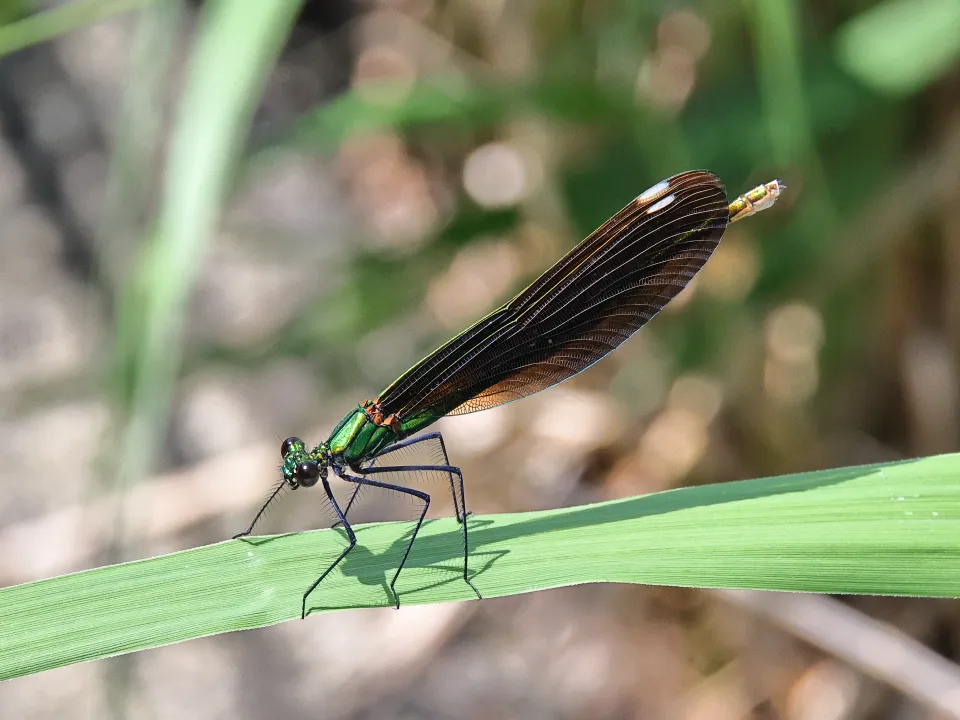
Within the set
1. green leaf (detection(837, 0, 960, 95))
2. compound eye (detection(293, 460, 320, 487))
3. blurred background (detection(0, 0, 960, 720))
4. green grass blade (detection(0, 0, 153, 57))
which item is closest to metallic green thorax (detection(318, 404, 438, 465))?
compound eye (detection(293, 460, 320, 487))

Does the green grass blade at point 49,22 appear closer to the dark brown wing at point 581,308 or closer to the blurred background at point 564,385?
the blurred background at point 564,385

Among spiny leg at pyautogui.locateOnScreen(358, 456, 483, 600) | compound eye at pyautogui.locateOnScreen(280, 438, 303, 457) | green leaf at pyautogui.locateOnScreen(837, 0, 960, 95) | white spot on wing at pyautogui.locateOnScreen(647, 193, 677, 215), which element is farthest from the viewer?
green leaf at pyautogui.locateOnScreen(837, 0, 960, 95)

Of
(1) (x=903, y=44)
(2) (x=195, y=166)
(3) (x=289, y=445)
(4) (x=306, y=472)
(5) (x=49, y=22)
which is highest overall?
(5) (x=49, y=22)

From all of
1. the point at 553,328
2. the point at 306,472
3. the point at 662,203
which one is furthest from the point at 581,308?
the point at 306,472

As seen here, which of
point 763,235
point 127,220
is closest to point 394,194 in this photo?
point 127,220

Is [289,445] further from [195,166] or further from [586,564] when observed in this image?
[586,564]

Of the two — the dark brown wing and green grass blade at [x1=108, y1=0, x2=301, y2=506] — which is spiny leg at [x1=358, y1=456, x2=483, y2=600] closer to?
the dark brown wing

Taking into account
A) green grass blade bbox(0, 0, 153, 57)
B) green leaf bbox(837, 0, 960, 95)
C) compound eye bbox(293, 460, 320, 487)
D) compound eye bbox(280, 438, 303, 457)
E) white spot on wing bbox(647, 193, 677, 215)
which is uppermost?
green grass blade bbox(0, 0, 153, 57)
